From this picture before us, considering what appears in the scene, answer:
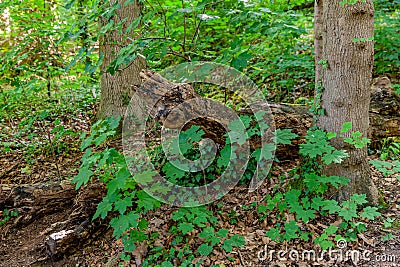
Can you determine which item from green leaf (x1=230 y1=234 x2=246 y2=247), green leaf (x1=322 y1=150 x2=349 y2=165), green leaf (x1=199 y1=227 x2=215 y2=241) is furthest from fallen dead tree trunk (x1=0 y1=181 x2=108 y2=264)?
green leaf (x1=322 y1=150 x2=349 y2=165)

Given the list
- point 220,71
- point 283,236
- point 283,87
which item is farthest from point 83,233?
point 283,87

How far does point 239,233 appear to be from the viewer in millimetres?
2693

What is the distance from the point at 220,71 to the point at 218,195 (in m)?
1.47


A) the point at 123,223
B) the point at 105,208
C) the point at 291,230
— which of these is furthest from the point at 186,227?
the point at 291,230

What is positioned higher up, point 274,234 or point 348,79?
point 348,79

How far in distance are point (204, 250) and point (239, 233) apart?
439 mm

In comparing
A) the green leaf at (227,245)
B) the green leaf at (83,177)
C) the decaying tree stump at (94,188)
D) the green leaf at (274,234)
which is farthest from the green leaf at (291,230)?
the green leaf at (83,177)

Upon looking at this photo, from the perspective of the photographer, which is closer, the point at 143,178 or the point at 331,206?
the point at 143,178

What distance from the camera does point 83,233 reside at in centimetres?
283

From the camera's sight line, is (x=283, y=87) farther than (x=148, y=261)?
Yes

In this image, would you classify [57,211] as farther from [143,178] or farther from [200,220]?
[200,220]

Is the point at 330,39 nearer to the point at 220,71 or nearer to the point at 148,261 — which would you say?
the point at 220,71

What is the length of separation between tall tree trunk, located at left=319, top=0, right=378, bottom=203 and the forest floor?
1.24 feet

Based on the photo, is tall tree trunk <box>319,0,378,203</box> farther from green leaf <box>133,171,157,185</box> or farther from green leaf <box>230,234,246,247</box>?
green leaf <box>133,171,157,185</box>
